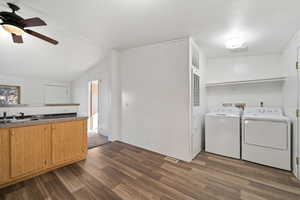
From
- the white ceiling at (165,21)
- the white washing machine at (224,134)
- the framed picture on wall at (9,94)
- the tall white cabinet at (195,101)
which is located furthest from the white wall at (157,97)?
the framed picture on wall at (9,94)

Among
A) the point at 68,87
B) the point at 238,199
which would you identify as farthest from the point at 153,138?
the point at 68,87

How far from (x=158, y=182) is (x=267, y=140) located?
2141 millimetres

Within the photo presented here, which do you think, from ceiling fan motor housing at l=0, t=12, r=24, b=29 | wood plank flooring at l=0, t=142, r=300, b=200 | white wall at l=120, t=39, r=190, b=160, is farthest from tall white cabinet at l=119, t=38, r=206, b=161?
ceiling fan motor housing at l=0, t=12, r=24, b=29

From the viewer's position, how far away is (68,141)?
7.23ft

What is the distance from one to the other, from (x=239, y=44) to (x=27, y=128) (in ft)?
12.7

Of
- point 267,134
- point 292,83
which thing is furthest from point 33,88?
point 292,83

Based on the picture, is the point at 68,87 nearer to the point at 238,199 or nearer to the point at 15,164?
the point at 15,164

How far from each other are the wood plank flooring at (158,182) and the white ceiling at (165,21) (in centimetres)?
241

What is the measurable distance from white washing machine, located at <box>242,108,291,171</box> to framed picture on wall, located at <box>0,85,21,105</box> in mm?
7023

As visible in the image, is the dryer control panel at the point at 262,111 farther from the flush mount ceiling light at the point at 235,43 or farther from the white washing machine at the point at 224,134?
the flush mount ceiling light at the point at 235,43

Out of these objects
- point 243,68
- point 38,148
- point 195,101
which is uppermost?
point 243,68

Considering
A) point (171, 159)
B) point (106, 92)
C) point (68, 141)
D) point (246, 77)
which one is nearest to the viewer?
point (68, 141)

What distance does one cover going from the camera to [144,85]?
2982 millimetres

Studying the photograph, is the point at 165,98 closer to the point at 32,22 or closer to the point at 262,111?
the point at 262,111
